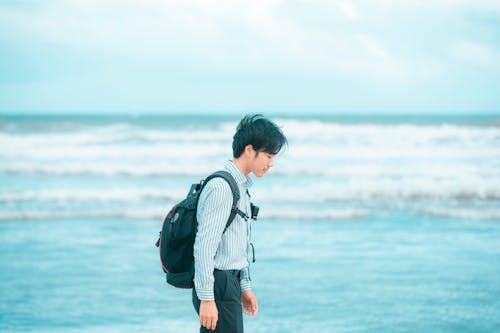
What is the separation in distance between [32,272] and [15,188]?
21.6 feet

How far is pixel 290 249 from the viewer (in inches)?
268

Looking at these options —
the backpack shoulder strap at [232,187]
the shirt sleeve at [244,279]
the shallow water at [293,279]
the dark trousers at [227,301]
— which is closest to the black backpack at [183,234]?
the backpack shoulder strap at [232,187]

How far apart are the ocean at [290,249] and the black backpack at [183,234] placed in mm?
2055

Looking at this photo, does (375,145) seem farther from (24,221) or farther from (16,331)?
(16,331)

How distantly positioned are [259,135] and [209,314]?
70cm

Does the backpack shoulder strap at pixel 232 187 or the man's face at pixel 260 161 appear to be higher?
the man's face at pixel 260 161

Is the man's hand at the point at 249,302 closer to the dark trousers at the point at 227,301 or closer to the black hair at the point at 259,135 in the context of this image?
the dark trousers at the point at 227,301

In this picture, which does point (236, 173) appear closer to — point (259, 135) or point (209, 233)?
point (259, 135)

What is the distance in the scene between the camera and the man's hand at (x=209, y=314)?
2430mm

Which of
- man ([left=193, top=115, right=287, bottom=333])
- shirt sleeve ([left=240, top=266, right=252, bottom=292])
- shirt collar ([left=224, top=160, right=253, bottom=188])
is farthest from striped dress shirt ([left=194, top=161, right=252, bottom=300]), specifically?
shirt sleeve ([left=240, top=266, right=252, bottom=292])

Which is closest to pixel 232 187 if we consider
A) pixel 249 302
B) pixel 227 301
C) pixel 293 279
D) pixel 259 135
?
pixel 259 135

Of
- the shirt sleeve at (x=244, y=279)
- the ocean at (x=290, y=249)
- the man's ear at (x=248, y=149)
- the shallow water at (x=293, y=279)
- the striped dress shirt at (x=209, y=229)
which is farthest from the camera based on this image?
the ocean at (x=290, y=249)

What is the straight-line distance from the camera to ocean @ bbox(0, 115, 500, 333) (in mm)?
4746

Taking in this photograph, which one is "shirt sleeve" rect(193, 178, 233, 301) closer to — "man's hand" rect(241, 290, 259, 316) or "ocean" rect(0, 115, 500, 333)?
"man's hand" rect(241, 290, 259, 316)
